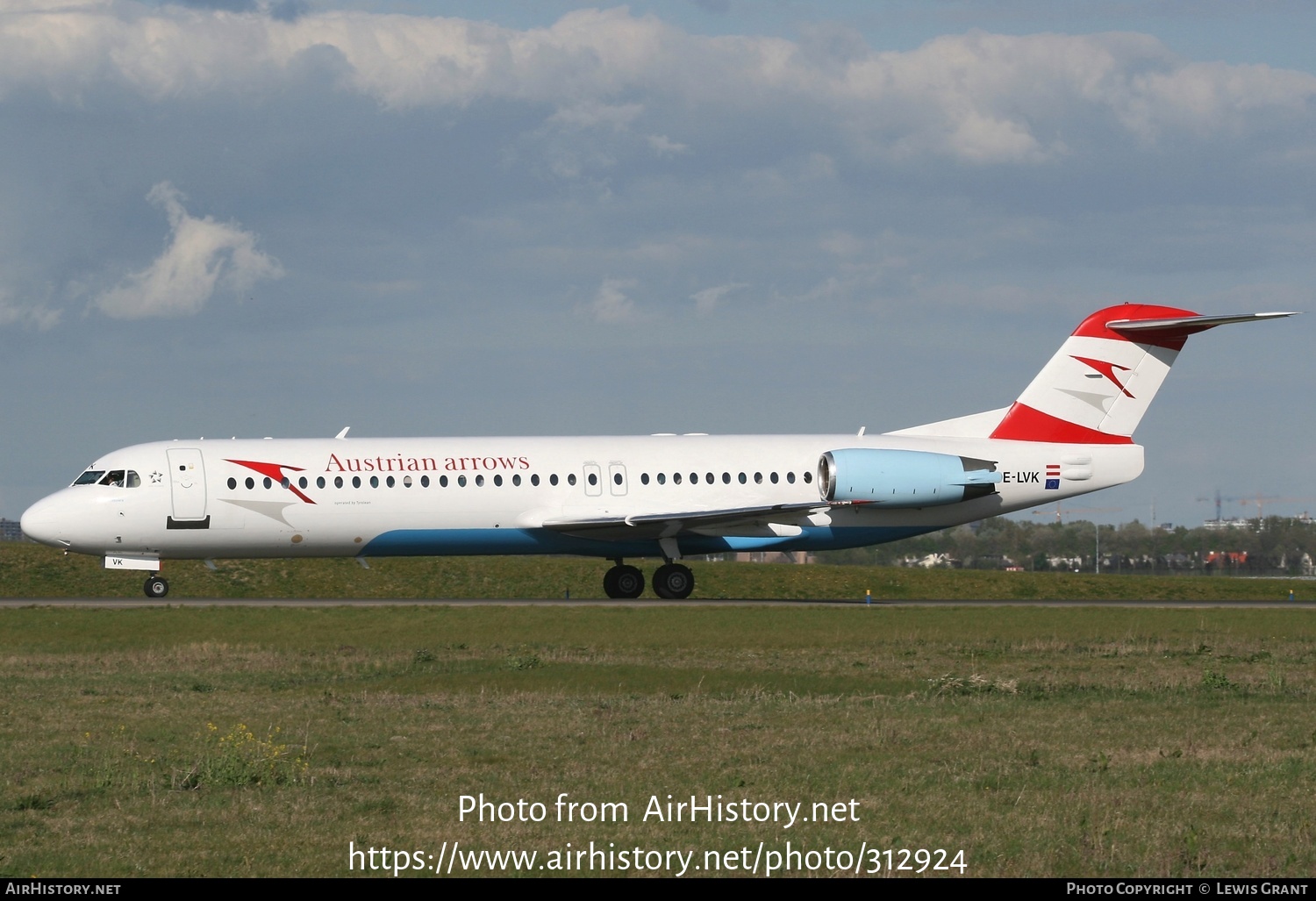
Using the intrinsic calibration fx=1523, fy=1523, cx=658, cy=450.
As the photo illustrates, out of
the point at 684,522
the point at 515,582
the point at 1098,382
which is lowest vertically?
the point at 515,582

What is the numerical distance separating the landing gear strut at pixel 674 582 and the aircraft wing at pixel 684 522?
39.9 inches

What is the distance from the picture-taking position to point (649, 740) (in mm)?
15734

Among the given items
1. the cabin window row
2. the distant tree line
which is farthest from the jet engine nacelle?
the distant tree line

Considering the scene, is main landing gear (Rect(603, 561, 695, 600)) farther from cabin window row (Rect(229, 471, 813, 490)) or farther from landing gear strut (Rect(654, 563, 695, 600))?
cabin window row (Rect(229, 471, 813, 490))

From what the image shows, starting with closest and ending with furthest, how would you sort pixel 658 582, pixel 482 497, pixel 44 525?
1. pixel 44 525
2. pixel 482 497
3. pixel 658 582

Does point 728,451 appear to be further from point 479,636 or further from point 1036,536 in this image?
point 1036,536

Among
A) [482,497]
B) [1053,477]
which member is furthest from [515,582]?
[1053,477]

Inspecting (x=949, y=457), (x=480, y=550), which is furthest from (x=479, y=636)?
(x=949, y=457)

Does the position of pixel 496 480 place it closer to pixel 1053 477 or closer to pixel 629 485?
pixel 629 485

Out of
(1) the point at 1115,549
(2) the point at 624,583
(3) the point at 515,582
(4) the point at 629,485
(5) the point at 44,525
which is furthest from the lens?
(1) the point at 1115,549

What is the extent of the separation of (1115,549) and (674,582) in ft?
182

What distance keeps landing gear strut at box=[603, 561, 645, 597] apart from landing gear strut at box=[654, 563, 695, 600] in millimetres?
944

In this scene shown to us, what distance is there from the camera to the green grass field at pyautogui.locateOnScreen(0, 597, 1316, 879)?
11.0 meters

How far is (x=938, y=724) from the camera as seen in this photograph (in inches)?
658
